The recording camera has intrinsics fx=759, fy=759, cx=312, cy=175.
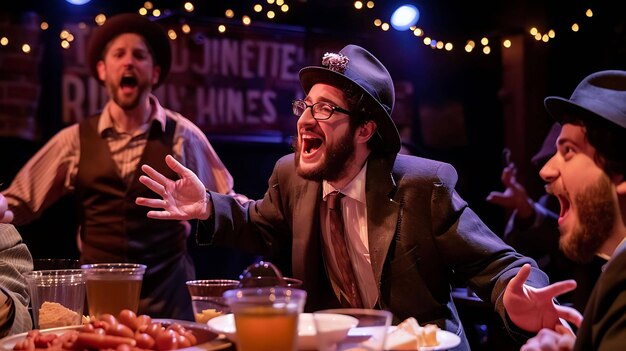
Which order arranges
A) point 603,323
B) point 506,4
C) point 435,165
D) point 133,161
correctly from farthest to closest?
point 506,4 → point 133,161 → point 435,165 → point 603,323

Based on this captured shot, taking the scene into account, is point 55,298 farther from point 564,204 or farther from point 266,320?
point 564,204

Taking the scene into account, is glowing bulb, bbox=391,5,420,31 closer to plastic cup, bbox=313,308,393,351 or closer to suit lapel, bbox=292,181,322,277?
suit lapel, bbox=292,181,322,277

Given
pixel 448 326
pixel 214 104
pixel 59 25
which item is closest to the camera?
pixel 448 326

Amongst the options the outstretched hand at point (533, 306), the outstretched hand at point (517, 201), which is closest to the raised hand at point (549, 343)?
the outstretched hand at point (533, 306)

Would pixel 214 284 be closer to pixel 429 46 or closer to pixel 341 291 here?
pixel 341 291

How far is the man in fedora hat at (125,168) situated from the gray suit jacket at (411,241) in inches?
62.7

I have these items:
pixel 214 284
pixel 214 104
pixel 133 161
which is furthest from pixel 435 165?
pixel 214 104

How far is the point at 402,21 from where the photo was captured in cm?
664

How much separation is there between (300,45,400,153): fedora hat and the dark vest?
1790mm

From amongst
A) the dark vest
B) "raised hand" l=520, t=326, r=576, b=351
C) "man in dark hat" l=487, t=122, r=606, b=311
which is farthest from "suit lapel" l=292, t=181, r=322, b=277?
"man in dark hat" l=487, t=122, r=606, b=311

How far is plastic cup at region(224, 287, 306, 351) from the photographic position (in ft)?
4.86

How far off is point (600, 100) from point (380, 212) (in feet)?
3.60

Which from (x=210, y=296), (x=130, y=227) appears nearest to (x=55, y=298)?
(x=210, y=296)

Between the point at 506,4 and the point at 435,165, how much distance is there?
4.86m
